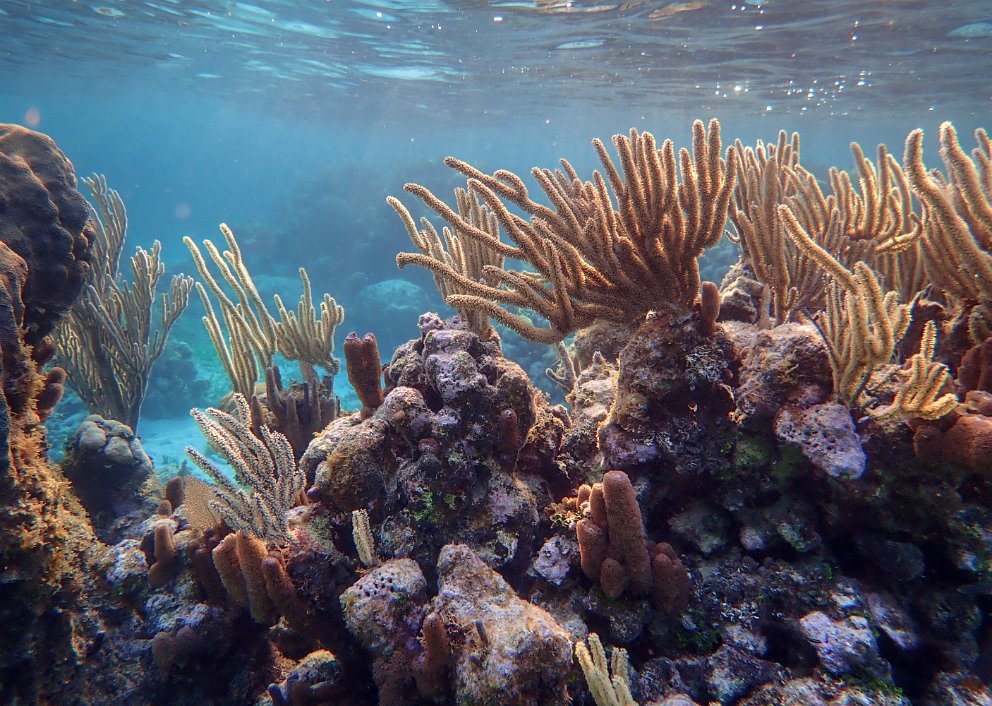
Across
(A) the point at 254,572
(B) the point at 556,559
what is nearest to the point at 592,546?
(B) the point at 556,559

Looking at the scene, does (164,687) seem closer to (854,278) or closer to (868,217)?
(854,278)

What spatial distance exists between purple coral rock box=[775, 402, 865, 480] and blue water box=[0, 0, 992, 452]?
15.1 meters

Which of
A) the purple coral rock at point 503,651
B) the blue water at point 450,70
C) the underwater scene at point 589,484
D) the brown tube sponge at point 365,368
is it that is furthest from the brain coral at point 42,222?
the blue water at point 450,70

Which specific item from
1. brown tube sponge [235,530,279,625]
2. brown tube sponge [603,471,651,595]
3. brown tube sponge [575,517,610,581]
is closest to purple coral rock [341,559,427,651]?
brown tube sponge [235,530,279,625]

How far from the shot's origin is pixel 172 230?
57219 mm

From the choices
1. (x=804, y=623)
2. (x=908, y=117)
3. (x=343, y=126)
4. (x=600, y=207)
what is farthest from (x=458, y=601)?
(x=343, y=126)

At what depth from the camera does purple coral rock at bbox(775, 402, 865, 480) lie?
2.09m

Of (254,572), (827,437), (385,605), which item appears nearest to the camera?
(827,437)

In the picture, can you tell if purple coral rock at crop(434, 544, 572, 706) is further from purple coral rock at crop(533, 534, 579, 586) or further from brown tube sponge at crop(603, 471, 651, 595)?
brown tube sponge at crop(603, 471, 651, 595)

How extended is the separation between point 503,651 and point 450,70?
83.4 feet

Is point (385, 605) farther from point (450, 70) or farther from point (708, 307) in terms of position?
point (450, 70)

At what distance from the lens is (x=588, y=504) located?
2.68 metres

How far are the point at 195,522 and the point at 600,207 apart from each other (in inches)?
123

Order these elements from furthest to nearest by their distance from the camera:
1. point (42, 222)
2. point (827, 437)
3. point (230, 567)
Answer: point (42, 222), point (230, 567), point (827, 437)
